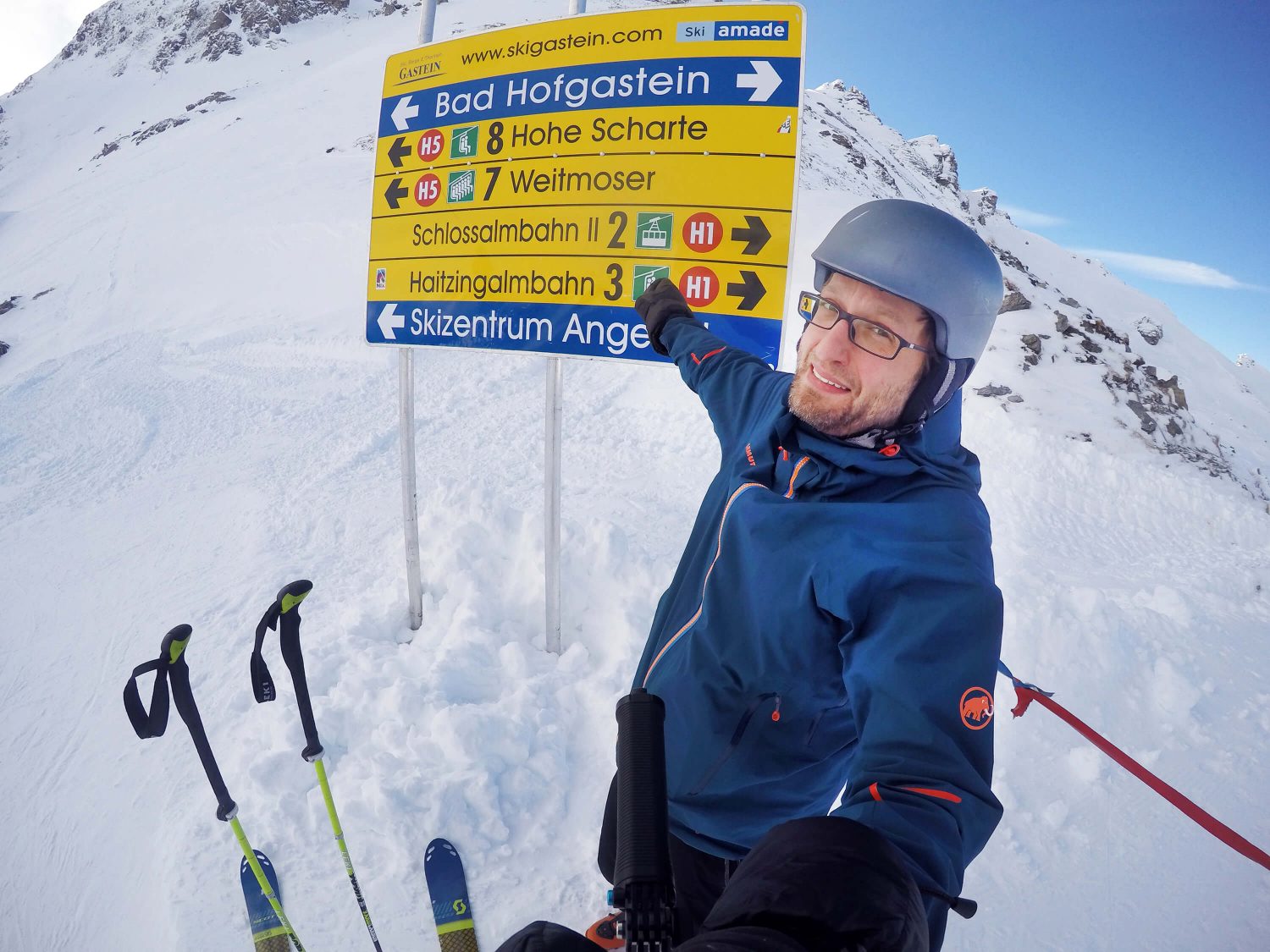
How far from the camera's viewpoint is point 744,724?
154cm

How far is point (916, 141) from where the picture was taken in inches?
2072

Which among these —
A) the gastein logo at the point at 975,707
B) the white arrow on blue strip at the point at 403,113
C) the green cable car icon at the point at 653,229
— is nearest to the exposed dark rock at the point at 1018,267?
the green cable car icon at the point at 653,229

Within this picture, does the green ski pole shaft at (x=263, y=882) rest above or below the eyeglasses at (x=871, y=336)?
below

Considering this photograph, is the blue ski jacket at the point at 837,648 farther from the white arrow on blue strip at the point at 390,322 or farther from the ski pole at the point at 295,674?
the white arrow on blue strip at the point at 390,322

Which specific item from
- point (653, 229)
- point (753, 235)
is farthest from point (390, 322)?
point (753, 235)

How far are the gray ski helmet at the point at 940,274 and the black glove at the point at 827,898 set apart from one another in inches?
38.9

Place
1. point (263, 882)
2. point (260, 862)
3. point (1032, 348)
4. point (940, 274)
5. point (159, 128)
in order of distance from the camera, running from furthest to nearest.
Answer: point (159, 128) < point (1032, 348) < point (260, 862) < point (263, 882) < point (940, 274)

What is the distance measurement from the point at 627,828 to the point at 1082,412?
27.0 ft

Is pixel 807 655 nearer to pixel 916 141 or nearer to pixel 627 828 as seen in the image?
pixel 627 828

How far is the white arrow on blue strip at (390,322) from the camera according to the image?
3.59 m

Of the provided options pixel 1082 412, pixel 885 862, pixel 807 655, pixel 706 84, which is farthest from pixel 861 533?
pixel 1082 412

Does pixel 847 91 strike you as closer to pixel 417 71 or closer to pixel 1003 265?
pixel 1003 265

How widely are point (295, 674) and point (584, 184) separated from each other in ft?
8.55

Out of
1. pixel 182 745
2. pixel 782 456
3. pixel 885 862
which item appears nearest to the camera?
pixel 885 862
